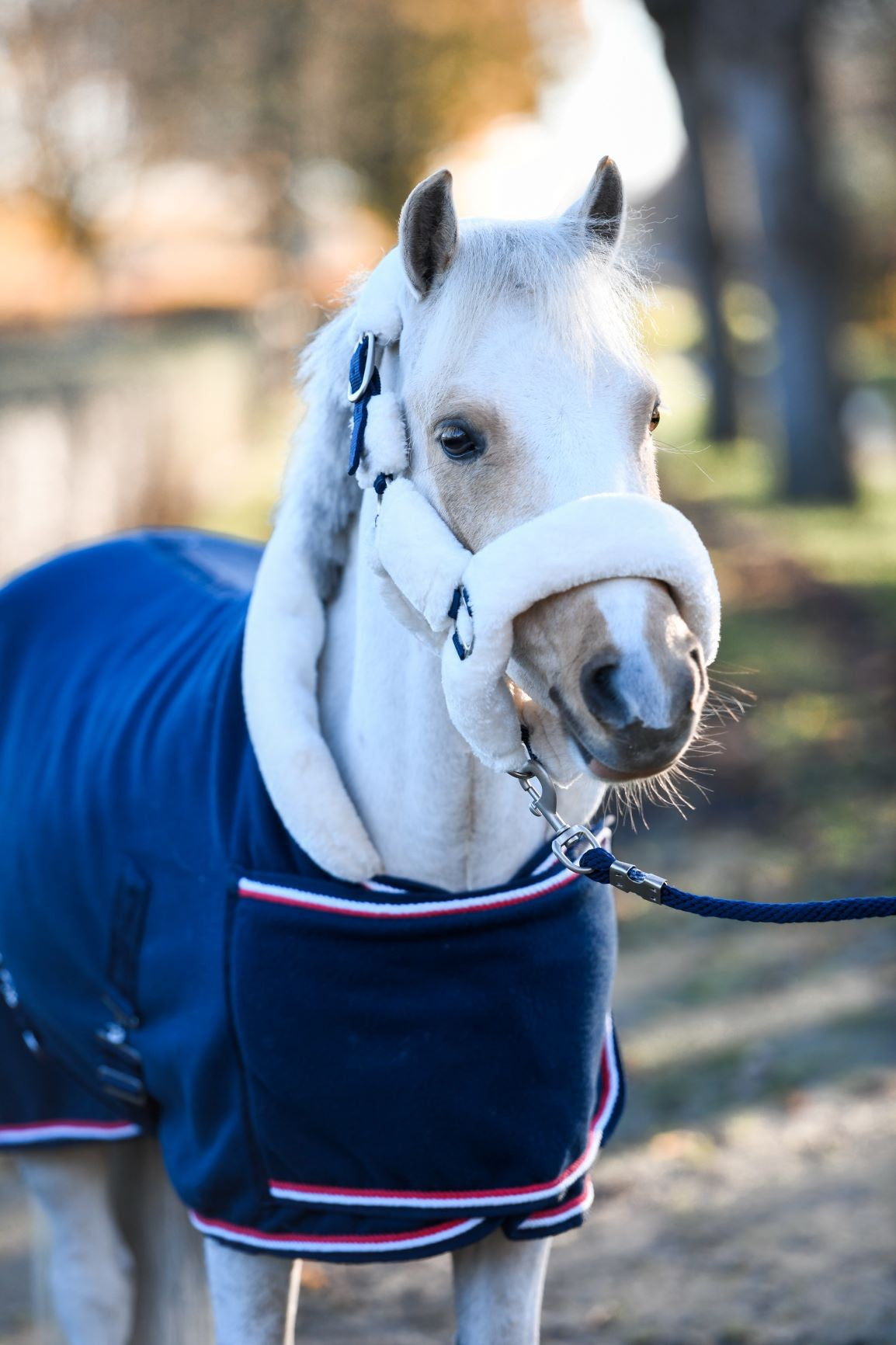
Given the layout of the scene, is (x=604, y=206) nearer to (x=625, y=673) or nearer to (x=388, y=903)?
(x=625, y=673)

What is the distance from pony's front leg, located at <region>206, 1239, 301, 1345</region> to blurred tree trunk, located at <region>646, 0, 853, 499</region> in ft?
35.1

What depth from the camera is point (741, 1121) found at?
360cm

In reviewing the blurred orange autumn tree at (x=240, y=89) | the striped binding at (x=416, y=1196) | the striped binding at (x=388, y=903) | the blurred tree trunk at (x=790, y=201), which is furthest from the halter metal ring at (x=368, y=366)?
the blurred orange autumn tree at (x=240, y=89)

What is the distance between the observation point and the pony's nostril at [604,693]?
1.38 meters

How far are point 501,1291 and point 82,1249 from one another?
0.97 meters

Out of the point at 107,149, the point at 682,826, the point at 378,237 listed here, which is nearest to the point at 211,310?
the point at 107,149

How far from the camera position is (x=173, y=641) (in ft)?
8.15

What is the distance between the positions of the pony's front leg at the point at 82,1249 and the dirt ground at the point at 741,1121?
0.49 feet

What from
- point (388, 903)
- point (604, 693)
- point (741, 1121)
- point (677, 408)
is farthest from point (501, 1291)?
point (677, 408)

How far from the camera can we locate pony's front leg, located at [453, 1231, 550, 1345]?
195 centimetres

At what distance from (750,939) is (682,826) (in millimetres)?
1040

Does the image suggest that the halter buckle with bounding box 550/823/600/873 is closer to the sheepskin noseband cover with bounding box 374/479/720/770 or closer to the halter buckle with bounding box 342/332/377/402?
the sheepskin noseband cover with bounding box 374/479/720/770

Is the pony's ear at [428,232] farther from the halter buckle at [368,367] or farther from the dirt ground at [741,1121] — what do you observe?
the dirt ground at [741,1121]

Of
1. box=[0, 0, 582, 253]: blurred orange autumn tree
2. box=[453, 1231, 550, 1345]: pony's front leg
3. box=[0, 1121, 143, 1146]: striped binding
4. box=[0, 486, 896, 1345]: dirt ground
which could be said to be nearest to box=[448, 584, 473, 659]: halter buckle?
box=[453, 1231, 550, 1345]: pony's front leg
